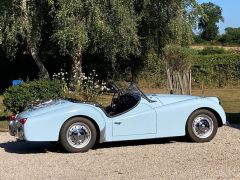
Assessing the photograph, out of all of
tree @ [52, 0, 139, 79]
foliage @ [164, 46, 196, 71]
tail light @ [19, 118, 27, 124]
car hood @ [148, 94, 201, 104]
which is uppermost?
tree @ [52, 0, 139, 79]

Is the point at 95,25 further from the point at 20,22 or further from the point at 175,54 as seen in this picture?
the point at 175,54

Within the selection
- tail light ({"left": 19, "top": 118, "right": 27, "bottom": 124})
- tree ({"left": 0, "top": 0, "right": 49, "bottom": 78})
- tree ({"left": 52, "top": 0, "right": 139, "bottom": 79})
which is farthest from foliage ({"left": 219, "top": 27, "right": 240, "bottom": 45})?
tail light ({"left": 19, "top": 118, "right": 27, "bottom": 124})

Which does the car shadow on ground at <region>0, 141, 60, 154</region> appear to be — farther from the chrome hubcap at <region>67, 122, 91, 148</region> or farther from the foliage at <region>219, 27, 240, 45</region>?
the foliage at <region>219, 27, 240, 45</region>

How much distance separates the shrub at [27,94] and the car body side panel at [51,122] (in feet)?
16.0

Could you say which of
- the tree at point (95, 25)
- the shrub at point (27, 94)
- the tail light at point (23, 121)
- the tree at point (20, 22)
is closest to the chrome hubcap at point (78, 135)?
the tail light at point (23, 121)

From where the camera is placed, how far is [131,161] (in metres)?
7.93

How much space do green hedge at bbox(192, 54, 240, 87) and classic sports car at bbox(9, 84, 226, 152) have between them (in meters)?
21.0

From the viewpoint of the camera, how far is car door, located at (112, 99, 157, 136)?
902cm

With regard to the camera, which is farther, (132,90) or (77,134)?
(132,90)

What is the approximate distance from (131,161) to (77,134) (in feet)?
4.19

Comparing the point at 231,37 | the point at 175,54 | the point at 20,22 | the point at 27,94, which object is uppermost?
the point at 231,37

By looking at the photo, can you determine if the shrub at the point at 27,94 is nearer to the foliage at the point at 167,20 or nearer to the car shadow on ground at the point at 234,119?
the car shadow on ground at the point at 234,119

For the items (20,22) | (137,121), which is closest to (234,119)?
(137,121)

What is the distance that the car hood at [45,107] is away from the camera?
29.1ft
